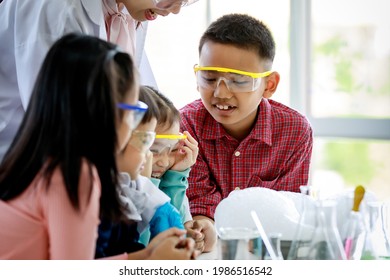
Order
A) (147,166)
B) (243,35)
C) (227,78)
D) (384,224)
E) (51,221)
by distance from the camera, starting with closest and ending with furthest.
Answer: (51,221) → (384,224) → (147,166) → (227,78) → (243,35)

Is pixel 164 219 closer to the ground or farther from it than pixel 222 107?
closer to the ground

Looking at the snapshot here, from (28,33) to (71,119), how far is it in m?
0.53

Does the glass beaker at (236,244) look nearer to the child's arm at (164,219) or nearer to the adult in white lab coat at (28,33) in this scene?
the child's arm at (164,219)

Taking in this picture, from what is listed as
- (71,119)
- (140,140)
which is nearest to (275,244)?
(140,140)

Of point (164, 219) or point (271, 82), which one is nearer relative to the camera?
point (164, 219)

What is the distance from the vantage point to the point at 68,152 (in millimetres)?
917

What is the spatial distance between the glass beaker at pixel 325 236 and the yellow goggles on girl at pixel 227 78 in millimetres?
707

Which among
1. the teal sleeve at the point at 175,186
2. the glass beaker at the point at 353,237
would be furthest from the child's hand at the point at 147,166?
the glass beaker at the point at 353,237

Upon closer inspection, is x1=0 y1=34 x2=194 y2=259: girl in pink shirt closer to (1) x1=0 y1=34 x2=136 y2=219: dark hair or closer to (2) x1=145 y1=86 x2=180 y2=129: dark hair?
(1) x1=0 y1=34 x2=136 y2=219: dark hair

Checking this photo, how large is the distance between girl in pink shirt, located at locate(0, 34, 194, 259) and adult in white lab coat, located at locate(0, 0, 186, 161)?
15.2 inches

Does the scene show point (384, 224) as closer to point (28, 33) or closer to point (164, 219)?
point (164, 219)
